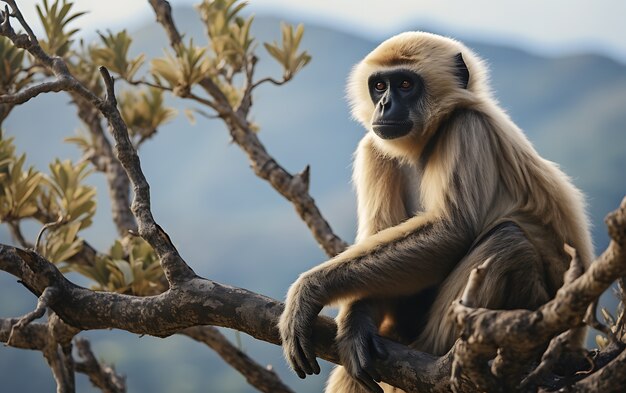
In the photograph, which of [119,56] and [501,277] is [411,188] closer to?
[501,277]

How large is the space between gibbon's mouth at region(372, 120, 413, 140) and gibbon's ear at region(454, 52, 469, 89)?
620mm

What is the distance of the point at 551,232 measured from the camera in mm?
5895

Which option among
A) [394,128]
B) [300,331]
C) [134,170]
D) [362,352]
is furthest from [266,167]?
[362,352]

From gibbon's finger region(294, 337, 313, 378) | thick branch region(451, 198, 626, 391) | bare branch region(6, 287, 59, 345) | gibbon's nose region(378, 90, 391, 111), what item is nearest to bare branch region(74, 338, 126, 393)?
bare branch region(6, 287, 59, 345)

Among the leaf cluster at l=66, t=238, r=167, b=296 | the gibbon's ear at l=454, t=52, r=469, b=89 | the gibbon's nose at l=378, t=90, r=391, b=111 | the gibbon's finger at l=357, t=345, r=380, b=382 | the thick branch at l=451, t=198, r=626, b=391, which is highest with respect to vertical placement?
the gibbon's ear at l=454, t=52, r=469, b=89

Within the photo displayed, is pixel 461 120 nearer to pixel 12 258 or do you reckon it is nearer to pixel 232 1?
pixel 12 258

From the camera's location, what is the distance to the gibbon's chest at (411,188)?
21.6 feet

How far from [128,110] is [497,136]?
16.1 feet

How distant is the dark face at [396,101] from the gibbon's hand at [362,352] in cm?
173

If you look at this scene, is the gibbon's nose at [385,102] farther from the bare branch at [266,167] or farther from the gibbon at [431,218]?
the bare branch at [266,167]

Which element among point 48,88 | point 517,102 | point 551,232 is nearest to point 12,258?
point 48,88

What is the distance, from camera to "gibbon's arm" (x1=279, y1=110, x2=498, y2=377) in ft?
17.7

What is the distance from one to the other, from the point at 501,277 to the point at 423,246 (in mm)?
555

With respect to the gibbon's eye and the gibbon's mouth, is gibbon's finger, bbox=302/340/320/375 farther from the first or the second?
the gibbon's eye
